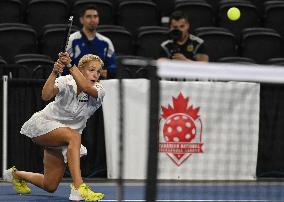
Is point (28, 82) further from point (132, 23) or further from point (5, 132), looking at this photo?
point (132, 23)

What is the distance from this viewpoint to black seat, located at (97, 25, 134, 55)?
1290 centimetres

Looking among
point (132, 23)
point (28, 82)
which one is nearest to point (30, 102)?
point (28, 82)

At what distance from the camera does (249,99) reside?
1055cm

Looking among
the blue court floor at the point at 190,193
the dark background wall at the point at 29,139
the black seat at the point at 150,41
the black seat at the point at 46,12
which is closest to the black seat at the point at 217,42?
the black seat at the point at 150,41

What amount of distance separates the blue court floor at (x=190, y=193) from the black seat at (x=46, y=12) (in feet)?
13.6

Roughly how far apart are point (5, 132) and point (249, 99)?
3.10m

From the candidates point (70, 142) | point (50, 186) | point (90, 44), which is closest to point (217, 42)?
point (90, 44)

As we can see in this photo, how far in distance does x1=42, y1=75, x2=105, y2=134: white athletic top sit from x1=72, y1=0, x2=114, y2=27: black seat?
530 cm

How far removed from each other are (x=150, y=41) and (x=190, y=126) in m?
3.33

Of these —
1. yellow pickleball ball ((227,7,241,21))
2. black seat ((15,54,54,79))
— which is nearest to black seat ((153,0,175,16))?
yellow pickleball ball ((227,7,241,21))

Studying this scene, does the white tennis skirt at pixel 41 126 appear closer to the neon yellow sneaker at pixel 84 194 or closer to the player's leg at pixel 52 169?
the player's leg at pixel 52 169

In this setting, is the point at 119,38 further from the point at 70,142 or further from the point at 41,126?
the point at 70,142

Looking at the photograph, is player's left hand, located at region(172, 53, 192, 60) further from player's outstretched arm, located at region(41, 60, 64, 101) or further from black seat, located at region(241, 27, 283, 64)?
black seat, located at region(241, 27, 283, 64)

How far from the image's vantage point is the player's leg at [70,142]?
8203mm
